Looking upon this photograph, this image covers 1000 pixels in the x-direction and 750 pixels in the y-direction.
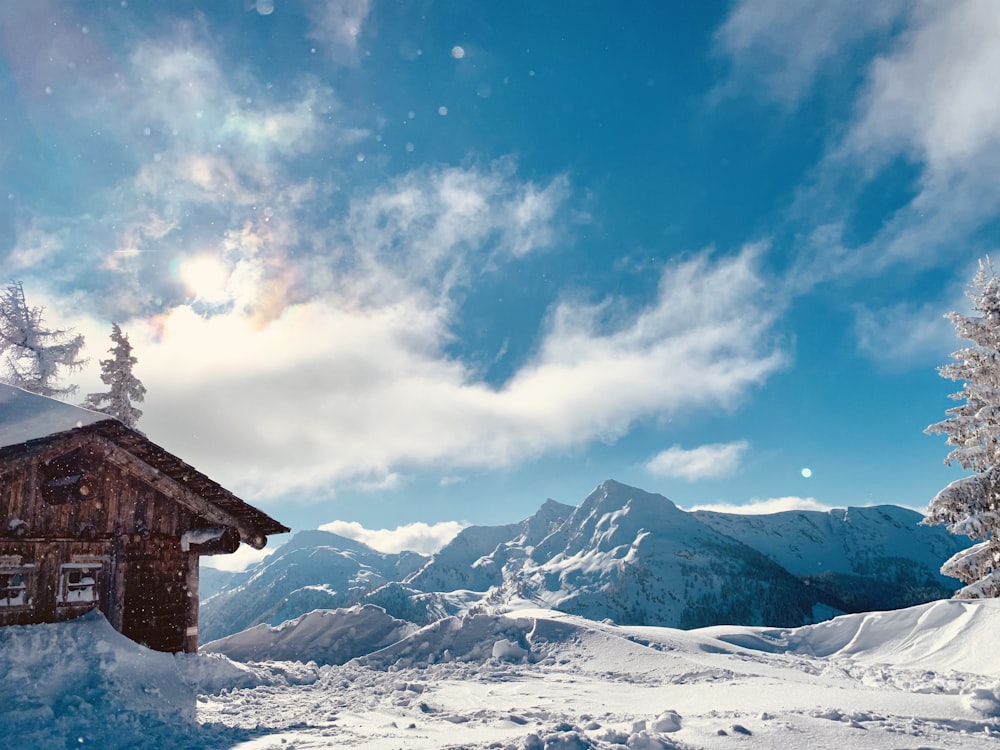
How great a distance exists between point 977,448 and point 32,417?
82.1 ft

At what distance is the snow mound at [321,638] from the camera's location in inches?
627

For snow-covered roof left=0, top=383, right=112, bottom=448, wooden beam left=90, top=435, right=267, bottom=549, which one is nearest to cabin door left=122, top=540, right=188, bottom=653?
wooden beam left=90, top=435, right=267, bottom=549

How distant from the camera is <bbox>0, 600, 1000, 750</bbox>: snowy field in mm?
6543

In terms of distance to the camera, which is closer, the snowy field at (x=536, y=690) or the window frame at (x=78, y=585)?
the snowy field at (x=536, y=690)

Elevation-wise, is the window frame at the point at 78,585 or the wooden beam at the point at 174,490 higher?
the wooden beam at the point at 174,490

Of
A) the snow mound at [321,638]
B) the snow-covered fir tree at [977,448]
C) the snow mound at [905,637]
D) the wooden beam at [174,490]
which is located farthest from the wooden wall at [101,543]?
the snow-covered fir tree at [977,448]

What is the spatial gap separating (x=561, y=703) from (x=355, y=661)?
25.4 feet

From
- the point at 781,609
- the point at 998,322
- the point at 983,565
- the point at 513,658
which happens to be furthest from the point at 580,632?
the point at 781,609

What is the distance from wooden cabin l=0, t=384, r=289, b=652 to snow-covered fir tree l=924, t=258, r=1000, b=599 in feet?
66.5

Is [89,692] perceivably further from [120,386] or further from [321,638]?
[120,386]

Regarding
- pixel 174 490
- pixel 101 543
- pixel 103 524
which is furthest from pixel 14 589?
pixel 174 490

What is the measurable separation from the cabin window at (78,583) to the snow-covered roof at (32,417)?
239cm

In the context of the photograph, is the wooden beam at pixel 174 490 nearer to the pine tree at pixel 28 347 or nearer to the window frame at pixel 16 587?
the window frame at pixel 16 587

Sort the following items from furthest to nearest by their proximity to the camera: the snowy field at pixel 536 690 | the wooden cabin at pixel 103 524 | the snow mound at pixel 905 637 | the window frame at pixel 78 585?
the snow mound at pixel 905 637 → the window frame at pixel 78 585 → the wooden cabin at pixel 103 524 → the snowy field at pixel 536 690
